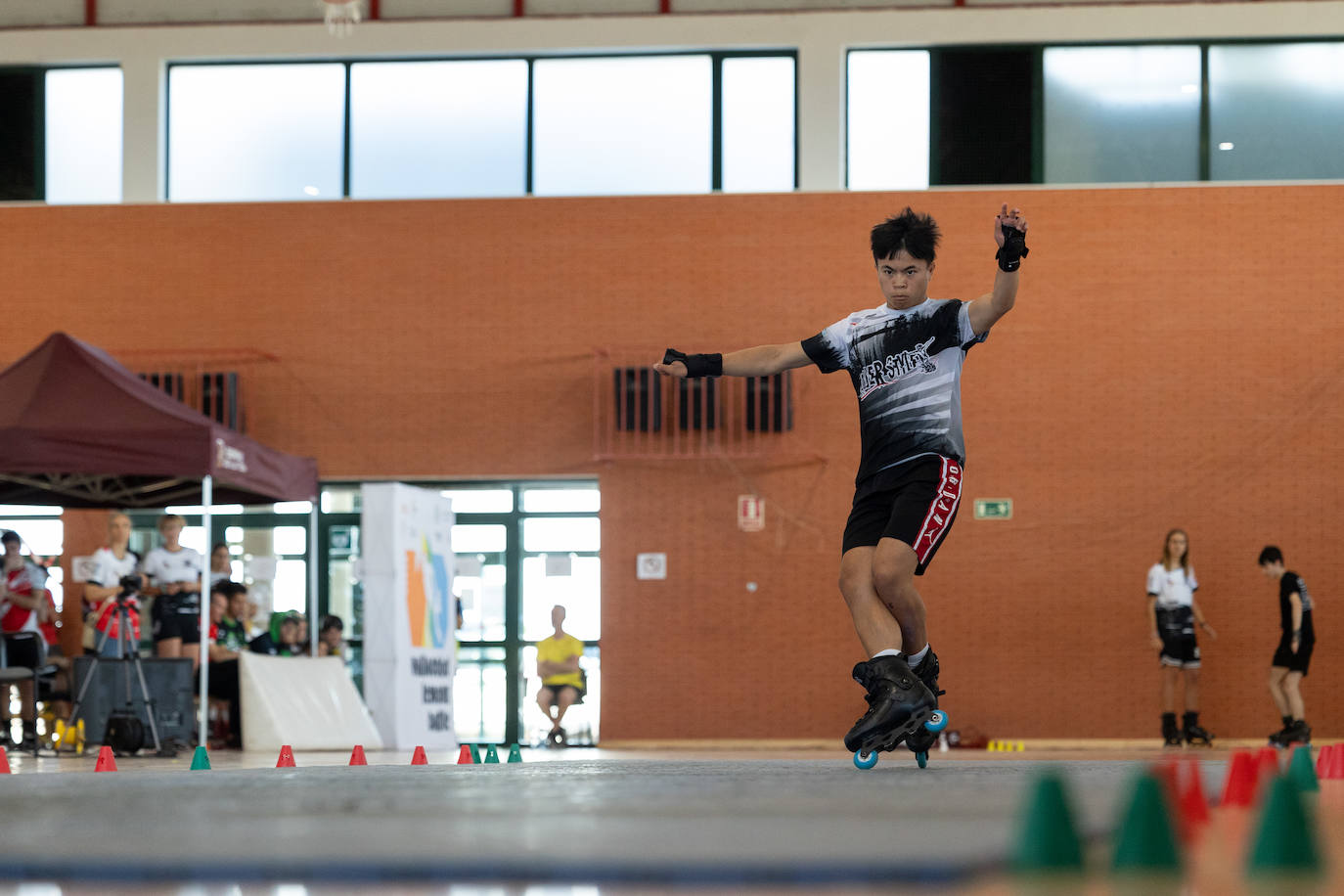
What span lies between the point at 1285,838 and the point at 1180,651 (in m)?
11.8

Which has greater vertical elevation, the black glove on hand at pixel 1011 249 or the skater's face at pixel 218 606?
the black glove on hand at pixel 1011 249

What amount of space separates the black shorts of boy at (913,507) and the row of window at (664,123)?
31.5ft

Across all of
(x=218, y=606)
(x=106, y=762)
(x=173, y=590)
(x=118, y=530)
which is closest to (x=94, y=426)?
(x=118, y=530)

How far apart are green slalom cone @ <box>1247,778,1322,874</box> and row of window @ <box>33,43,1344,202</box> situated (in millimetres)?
12685

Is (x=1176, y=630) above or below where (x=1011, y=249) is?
below

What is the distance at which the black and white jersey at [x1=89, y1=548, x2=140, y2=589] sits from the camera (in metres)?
10.9

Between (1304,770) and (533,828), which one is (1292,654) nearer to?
(1304,770)

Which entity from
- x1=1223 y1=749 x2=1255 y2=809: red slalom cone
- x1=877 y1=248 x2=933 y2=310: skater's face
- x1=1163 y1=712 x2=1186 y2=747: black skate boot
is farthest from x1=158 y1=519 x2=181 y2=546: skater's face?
x1=1223 y1=749 x2=1255 y2=809: red slalom cone

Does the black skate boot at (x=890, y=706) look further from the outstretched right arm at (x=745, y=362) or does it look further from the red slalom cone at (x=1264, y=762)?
the outstretched right arm at (x=745, y=362)

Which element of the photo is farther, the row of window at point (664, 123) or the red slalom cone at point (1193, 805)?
the row of window at point (664, 123)

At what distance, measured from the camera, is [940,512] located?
193 inches

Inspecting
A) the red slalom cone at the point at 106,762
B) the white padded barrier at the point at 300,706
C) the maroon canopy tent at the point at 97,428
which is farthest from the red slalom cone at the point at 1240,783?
the white padded barrier at the point at 300,706

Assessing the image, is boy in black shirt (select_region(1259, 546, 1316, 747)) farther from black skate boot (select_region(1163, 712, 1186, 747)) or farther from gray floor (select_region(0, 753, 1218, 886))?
gray floor (select_region(0, 753, 1218, 886))

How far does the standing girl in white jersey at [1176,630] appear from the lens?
43.1 feet
